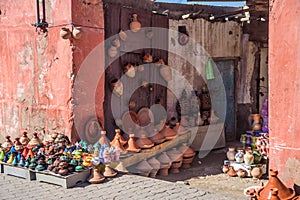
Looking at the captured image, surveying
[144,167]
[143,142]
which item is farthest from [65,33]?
[144,167]

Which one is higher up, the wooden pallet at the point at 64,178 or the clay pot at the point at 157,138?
the clay pot at the point at 157,138

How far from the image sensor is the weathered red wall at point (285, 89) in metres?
3.53

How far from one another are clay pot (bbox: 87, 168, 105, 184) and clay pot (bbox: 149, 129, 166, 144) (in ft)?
6.60

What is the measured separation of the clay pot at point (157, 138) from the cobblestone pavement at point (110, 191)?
1845mm

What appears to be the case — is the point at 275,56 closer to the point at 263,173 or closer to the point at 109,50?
the point at 109,50

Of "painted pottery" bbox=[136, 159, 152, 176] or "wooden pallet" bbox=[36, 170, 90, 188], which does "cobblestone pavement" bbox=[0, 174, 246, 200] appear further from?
"painted pottery" bbox=[136, 159, 152, 176]

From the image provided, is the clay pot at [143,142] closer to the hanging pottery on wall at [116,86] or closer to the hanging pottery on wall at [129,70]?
the hanging pottery on wall at [116,86]

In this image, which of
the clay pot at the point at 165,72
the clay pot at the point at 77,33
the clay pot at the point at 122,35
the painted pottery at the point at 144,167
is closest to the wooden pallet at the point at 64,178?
the painted pottery at the point at 144,167

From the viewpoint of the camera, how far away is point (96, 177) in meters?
4.87

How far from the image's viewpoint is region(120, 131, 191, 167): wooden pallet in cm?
595

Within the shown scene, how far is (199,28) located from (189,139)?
2.54 meters

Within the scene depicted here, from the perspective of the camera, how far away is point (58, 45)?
5832 mm

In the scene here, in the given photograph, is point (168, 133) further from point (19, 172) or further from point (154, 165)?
point (19, 172)

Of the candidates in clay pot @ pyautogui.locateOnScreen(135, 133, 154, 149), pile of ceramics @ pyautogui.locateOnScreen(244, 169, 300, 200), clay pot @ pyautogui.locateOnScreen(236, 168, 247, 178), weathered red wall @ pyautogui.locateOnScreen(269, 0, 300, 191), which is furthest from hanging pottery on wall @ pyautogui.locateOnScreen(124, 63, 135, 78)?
pile of ceramics @ pyautogui.locateOnScreen(244, 169, 300, 200)
